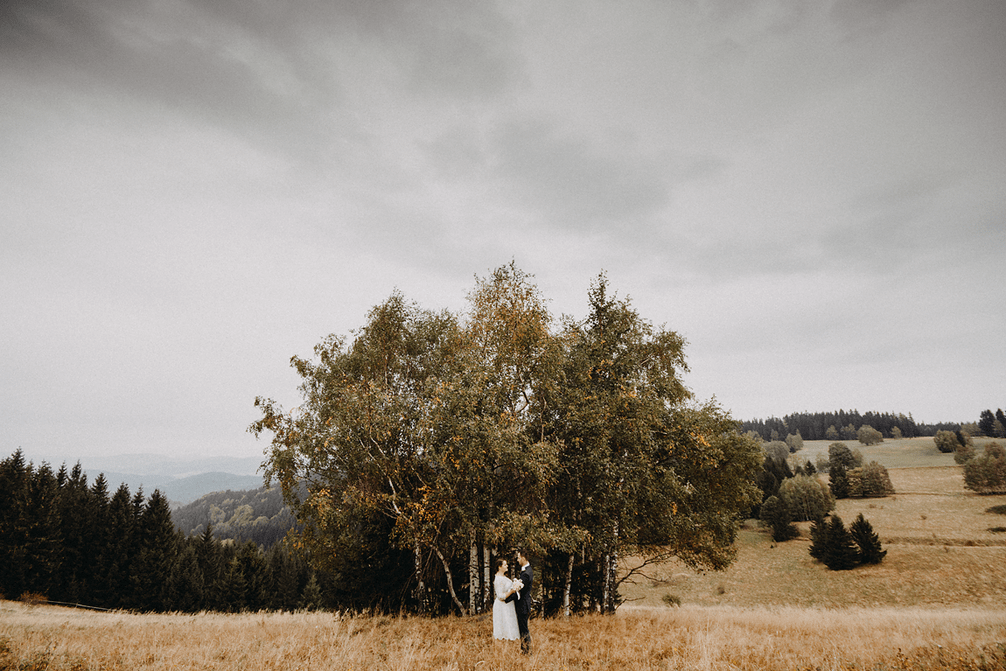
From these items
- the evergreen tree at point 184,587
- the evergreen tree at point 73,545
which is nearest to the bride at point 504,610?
the evergreen tree at point 184,587

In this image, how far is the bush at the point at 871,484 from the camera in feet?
256

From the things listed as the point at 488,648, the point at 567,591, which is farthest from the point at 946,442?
the point at 488,648

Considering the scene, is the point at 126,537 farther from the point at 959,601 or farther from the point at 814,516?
the point at 814,516

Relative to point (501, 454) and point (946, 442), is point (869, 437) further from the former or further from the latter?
point (501, 454)

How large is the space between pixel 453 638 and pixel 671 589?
154 ft

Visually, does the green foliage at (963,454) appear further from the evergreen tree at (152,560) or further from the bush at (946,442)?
the evergreen tree at (152,560)

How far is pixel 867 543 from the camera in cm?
4828

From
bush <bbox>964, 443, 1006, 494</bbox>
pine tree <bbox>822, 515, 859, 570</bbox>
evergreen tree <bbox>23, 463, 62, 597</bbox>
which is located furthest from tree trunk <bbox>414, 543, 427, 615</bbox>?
bush <bbox>964, 443, 1006, 494</bbox>

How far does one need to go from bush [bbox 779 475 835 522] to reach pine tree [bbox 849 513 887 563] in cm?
1581

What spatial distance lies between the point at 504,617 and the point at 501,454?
166 inches

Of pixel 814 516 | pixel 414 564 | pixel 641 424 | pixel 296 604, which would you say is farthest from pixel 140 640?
pixel 814 516

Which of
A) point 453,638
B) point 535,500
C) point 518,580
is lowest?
point 453,638

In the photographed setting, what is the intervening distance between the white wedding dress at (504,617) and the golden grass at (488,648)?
309mm

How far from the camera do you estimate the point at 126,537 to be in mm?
48344
